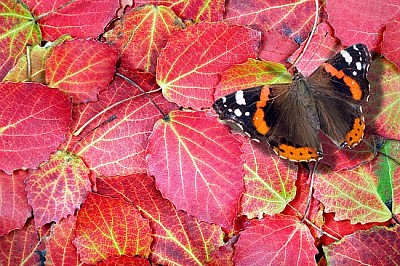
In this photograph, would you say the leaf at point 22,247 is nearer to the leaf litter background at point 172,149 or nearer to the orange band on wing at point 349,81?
the leaf litter background at point 172,149

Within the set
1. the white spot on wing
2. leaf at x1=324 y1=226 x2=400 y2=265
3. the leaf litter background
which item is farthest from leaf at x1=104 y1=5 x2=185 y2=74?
leaf at x1=324 y1=226 x2=400 y2=265

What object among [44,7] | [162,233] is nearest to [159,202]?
[162,233]

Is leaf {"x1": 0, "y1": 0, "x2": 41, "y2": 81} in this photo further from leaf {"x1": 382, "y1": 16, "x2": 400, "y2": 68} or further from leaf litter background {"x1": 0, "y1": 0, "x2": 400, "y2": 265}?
leaf {"x1": 382, "y1": 16, "x2": 400, "y2": 68}

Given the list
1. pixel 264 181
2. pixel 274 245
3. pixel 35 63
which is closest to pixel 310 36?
pixel 264 181

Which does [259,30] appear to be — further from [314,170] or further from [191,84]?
[314,170]

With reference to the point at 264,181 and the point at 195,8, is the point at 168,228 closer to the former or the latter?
the point at 264,181
